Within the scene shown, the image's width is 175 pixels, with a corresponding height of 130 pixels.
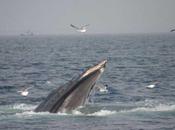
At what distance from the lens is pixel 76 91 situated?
22188 mm

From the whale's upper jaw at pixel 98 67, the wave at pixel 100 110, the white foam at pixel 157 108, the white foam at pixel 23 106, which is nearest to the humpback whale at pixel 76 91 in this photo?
the whale's upper jaw at pixel 98 67

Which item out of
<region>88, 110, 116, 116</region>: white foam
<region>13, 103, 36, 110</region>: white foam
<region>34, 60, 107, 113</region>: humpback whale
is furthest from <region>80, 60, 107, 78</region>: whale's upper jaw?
<region>13, 103, 36, 110</region>: white foam

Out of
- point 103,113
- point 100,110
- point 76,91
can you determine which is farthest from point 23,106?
point 76,91

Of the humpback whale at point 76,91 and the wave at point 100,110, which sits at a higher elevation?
the humpback whale at point 76,91

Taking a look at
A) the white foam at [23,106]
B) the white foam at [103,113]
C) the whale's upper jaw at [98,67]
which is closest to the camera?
the whale's upper jaw at [98,67]

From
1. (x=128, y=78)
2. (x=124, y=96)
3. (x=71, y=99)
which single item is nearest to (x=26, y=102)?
(x=124, y=96)

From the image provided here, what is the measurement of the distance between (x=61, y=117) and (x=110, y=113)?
350cm

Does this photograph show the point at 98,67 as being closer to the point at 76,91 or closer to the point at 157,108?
the point at 76,91

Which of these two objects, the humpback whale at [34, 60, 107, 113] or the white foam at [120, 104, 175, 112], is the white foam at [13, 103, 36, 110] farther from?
the humpback whale at [34, 60, 107, 113]

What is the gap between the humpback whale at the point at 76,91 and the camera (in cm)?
2172

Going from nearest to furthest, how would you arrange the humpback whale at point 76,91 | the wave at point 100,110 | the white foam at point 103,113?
the humpback whale at point 76,91 < the wave at point 100,110 < the white foam at point 103,113

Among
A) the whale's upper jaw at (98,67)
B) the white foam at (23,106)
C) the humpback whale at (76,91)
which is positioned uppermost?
the whale's upper jaw at (98,67)

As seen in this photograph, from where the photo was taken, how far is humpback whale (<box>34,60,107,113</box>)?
2172cm

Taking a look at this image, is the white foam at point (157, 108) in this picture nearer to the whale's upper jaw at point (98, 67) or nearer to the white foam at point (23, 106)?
the white foam at point (23, 106)
